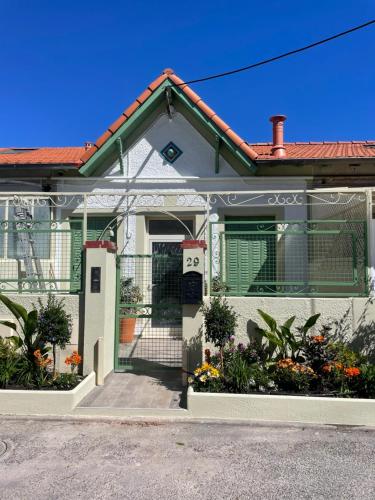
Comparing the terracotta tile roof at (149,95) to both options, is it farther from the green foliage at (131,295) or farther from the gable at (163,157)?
the green foliage at (131,295)

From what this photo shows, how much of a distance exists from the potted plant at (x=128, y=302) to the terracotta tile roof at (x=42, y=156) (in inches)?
118

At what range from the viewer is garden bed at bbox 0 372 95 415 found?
494 cm

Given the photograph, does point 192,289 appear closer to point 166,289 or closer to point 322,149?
point 166,289

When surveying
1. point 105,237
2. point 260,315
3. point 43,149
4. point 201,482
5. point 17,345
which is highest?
point 43,149

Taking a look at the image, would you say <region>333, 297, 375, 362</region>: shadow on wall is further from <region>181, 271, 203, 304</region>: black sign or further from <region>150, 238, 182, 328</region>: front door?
<region>150, 238, 182, 328</region>: front door

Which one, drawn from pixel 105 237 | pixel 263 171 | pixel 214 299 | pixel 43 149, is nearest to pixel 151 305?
pixel 214 299

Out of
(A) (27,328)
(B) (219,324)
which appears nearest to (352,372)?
(B) (219,324)

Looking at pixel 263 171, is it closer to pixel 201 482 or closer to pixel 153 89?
pixel 153 89

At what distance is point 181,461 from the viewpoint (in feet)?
12.3

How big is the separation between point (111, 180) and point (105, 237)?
4.07ft

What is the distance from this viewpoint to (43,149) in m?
11.9

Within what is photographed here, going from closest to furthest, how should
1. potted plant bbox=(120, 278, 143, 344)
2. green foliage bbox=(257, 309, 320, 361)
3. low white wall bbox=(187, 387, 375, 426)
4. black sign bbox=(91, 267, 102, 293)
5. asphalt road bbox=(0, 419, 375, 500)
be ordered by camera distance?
asphalt road bbox=(0, 419, 375, 500), low white wall bbox=(187, 387, 375, 426), green foliage bbox=(257, 309, 320, 361), black sign bbox=(91, 267, 102, 293), potted plant bbox=(120, 278, 143, 344)

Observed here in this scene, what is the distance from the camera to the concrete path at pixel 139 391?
5145 millimetres

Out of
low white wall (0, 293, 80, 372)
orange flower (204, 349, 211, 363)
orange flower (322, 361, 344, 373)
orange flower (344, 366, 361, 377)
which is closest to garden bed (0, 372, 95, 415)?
low white wall (0, 293, 80, 372)
